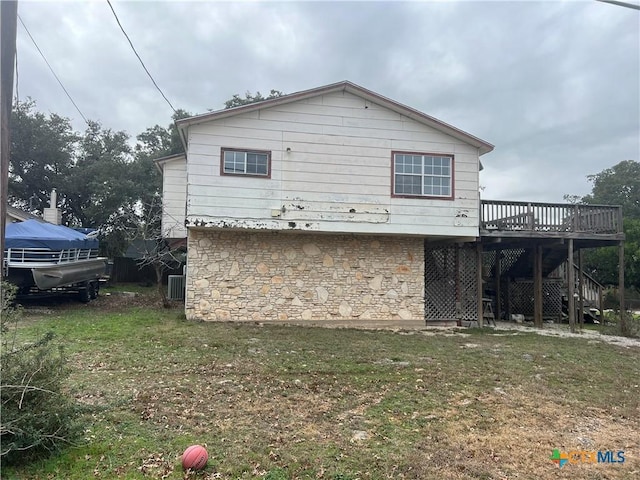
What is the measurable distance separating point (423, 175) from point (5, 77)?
9918 millimetres

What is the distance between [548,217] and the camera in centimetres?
1262

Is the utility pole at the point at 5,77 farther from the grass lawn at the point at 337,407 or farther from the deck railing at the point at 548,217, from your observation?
the deck railing at the point at 548,217

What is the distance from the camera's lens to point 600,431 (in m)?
4.56

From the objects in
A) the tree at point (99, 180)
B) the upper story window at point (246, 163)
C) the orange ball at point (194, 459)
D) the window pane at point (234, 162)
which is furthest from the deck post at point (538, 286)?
the tree at point (99, 180)

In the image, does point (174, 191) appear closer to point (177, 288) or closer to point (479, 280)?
point (177, 288)

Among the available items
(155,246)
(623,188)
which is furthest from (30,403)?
(623,188)

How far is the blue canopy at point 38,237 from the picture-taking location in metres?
11.6

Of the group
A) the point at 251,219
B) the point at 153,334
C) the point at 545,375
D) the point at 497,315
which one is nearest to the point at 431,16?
the point at 251,219

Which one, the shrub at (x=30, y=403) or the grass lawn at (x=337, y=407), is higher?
the shrub at (x=30, y=403)

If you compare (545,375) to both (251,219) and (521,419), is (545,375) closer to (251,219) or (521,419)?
(521,419)

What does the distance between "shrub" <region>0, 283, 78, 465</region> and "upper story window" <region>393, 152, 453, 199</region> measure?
9518 mm

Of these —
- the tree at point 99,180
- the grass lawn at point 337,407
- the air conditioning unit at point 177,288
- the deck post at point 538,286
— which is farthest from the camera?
the tree at point 99,180

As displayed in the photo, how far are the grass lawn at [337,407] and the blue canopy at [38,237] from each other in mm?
3519

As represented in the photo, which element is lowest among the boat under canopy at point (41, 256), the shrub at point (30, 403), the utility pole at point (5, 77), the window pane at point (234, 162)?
the shrub at point (30, 403)
